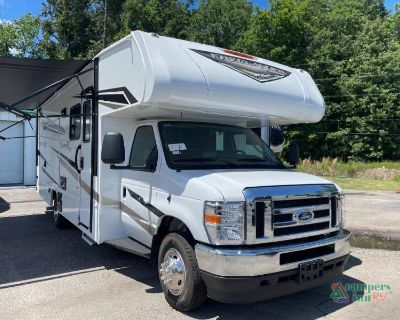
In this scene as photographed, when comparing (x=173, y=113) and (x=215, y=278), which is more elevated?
(x=173, y=113)

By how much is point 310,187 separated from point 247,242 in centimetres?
107

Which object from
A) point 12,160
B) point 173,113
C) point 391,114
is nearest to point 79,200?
point 173,113

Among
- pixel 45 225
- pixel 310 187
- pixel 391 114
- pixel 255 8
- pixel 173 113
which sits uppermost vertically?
pixel 255 8

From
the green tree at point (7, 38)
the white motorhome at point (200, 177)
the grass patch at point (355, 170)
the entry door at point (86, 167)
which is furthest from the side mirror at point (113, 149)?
the green tree at point (7, 38)

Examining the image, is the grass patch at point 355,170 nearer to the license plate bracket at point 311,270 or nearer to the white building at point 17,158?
the white building at point 17,158

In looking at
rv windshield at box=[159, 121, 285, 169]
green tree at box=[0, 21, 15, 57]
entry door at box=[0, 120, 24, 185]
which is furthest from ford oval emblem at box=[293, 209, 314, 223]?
green tree at box=[0, 21, 15, 57]

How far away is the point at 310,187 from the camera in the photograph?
192 inches

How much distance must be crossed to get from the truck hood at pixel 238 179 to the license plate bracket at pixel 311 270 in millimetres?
862

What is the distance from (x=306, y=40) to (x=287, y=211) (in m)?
39.9

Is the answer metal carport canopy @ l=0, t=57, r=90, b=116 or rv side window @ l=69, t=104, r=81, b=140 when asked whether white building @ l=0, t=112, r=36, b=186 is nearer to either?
metal carport canopy @ l=0, t=57, r=90, b=116

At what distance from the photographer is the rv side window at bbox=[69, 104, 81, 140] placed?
7164mm

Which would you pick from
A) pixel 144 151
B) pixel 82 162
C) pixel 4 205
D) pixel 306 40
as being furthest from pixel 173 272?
pixel 306 40

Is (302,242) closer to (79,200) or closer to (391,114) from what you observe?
(79,200)

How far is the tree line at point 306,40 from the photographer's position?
3653cm
